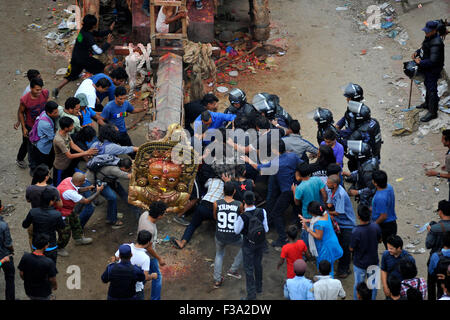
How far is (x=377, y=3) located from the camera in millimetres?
→ 13156

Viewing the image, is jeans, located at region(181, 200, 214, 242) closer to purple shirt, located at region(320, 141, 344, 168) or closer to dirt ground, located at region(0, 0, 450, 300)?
dirt ground, located at region(0, 0, 450, 300)

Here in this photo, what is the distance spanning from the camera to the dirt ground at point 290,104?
739 centimetres

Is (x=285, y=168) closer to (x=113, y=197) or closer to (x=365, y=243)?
(x=365, y=243)

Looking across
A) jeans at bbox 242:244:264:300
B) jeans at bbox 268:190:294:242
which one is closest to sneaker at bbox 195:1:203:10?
jeans at bbox 268:190:294:242

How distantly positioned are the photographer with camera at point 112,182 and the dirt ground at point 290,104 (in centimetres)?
16

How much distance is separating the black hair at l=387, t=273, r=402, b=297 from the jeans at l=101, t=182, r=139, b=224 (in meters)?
3.52

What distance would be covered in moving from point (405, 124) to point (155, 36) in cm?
417

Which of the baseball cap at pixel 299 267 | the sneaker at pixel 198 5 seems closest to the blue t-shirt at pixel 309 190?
the baseball cap at pixel 299 267

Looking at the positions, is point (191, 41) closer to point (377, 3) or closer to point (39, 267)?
point (377, 3)

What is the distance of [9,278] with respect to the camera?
259 inches

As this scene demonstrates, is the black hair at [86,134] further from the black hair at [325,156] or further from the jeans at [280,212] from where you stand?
the black hair at [325,156]

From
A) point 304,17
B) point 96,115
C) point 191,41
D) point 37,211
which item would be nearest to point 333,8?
point 304,17

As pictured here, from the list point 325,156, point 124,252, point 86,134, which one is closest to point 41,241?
point 124,252

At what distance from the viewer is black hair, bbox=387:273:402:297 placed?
5789 mm
